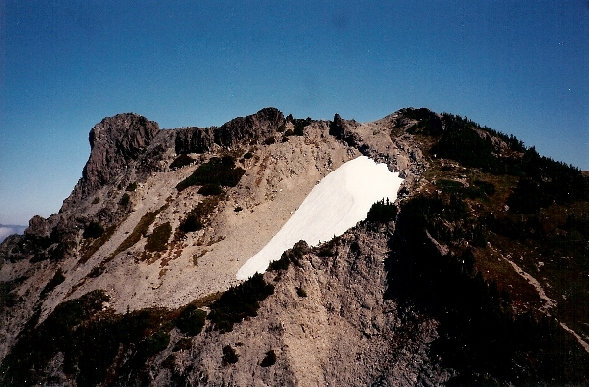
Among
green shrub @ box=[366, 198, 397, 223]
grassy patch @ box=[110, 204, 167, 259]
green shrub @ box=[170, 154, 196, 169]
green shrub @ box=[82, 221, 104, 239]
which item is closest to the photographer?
green shrub @ box=[366, 198, 397, 223]

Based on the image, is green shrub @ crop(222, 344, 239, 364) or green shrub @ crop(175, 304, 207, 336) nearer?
green shrub @ crop(222, 344, 239, 364)

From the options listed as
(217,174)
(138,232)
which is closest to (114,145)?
(217,174)

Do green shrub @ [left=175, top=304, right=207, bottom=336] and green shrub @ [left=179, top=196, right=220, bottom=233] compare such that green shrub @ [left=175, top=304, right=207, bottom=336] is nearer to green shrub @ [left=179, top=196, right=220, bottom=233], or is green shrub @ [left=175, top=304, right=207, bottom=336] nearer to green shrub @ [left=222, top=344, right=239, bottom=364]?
green shrub @ [left=222, top=344, right=239, bottom=364]

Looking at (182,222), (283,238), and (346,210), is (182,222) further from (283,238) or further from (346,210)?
(346,210)

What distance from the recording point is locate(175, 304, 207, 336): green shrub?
121ft

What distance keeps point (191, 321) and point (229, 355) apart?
5.48m

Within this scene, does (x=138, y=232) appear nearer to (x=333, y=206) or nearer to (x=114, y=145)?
(x=114, y=145)

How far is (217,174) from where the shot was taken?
6219 centimetres

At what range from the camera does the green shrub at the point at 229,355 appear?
33.8 metres

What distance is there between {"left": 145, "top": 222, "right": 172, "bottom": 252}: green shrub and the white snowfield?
12.5 m

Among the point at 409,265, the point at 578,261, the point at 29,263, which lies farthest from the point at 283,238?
the point at 29,263

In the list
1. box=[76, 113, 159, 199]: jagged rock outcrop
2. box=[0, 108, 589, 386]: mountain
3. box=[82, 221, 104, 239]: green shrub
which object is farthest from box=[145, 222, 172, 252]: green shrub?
box=[76, 113, 159, 199]: jagged rock outcrop

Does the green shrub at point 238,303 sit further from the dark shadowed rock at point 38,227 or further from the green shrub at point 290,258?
the dark shadowed rock at point 38,227

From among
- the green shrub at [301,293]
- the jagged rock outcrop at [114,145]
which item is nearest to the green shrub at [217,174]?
the jagged rock outcrop at [114,145]
